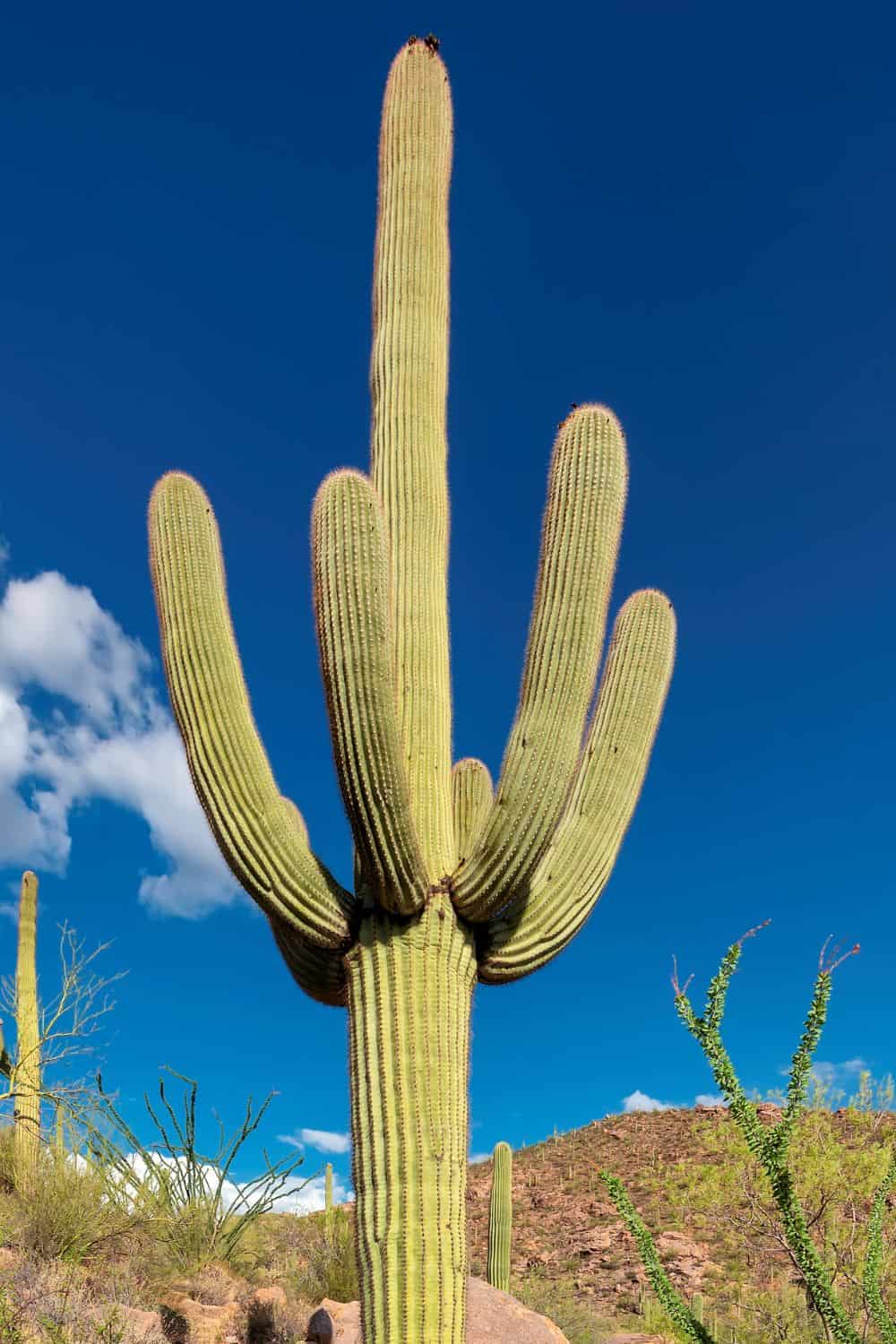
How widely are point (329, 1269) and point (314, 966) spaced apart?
7.92 meters

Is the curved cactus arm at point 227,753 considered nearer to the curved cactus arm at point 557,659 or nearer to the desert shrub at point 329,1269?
the curved cactus arm at point 557,659

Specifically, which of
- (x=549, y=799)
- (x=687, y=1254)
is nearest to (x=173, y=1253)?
(x=549, y=799)

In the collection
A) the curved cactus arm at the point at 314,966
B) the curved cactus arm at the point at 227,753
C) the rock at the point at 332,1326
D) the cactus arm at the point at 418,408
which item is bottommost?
the rock at the point at 332,1326

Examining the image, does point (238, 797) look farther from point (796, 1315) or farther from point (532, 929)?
point (796, 1315)

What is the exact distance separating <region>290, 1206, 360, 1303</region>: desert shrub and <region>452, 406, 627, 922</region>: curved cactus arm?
7.20 metres


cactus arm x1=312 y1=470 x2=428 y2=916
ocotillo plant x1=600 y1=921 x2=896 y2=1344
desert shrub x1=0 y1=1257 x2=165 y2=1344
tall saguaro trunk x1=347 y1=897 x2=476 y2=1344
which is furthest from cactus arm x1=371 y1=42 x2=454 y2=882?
desert shrub x1=0 y1=1257 x2=165 y2=1344

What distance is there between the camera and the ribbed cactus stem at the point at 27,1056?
10.6 metres

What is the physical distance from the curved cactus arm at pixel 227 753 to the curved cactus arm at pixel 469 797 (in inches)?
31.7

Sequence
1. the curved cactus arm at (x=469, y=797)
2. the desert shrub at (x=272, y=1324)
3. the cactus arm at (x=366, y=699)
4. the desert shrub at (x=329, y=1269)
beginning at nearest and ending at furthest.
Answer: the cactus arm at (x=366, y=699) < the curved cactus arm at (x=469, y=797) < the desert shrub at (x=272, y=1324) < the desert shrub at (x=329, y=1269)

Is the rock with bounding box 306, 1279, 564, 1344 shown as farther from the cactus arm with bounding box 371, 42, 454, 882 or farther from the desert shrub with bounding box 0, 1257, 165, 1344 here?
the cactus arm with bounding box 371, 42, 454, 882

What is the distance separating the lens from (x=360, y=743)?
4820 mm

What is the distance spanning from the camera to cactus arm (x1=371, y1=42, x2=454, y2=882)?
18.0 feet

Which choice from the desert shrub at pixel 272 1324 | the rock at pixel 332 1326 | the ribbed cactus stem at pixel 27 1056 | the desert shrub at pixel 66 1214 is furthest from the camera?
the ribbed cactus stem at pixel 27 1056

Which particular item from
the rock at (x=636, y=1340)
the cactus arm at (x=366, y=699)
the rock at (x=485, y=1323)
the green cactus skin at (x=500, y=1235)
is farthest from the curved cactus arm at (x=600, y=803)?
the rock at (x=636, y=1340)
